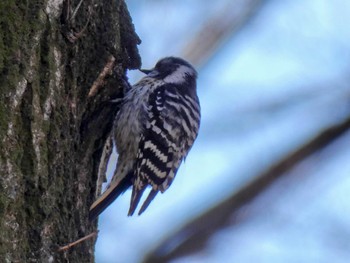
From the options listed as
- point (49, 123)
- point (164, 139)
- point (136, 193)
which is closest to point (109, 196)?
point (136, 193)

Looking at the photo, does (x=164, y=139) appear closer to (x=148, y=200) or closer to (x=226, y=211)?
(x=148, y=200)

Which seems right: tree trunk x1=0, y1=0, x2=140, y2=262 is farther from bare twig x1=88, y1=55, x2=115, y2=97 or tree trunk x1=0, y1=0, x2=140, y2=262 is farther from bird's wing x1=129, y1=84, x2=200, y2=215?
bird's wing x1=129, y1=84, x2=200, y2=215

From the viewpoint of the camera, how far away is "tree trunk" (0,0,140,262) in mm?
2576

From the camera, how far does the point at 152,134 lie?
4211 millimetres

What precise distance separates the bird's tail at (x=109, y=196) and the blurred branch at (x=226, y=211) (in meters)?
0.40

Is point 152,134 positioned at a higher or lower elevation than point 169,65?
lower

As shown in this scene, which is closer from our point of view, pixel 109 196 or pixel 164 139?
pixel 109 196

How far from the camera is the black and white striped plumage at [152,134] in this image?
157 inches

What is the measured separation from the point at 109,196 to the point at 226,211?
0.91m

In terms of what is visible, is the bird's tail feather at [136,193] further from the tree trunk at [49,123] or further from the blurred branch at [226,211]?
the blurred branch at [226,211]

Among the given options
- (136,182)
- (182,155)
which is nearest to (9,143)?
(136,182)

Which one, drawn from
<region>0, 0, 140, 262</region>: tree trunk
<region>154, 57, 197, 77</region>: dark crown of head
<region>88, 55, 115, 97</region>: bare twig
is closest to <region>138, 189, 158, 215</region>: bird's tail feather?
<region>0, 0, 140, 262</region>: tree trunk

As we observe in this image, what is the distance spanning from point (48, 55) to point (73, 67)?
0.22m

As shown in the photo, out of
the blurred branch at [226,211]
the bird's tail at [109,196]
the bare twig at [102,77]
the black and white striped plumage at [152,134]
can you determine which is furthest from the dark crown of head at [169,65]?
the blurred branch at [226,211]
